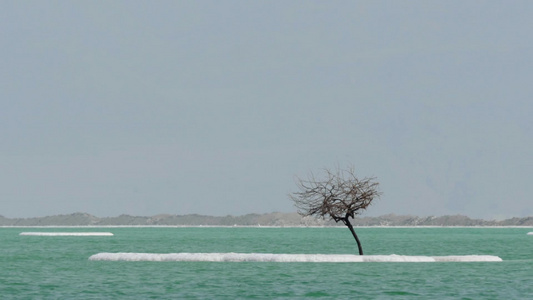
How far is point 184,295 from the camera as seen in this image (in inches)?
1586

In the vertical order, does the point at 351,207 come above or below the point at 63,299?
above

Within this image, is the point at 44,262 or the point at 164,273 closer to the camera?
the point at 164,273

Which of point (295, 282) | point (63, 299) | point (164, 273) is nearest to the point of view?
point (63, 299)

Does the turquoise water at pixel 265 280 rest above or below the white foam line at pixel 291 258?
below

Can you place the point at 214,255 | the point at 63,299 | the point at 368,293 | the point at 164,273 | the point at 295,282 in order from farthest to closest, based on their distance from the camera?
the point at 214,255
the point at 164,273
the point at 295,282
the point at 368,293
the point at 63,299

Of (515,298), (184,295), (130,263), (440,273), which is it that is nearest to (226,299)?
(184,295)

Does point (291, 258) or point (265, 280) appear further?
point (291, 258)

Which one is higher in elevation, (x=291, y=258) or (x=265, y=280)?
(x=291, y=258)

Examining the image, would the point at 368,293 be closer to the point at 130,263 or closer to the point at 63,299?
the point at 63,299

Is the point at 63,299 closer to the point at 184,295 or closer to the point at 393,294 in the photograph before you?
the point at 184,295

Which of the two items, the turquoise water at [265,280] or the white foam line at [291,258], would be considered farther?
the white foam line at [291,258]

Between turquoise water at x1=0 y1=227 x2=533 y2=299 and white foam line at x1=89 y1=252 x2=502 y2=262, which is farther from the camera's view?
white foam line at x1=89 y1=252 x2=502 y2=262

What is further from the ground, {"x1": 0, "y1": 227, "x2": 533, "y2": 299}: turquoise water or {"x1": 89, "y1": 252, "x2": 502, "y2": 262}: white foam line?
{"x1": 89, "y1": 252, "x2": 502, "y2": 262}: white foam line

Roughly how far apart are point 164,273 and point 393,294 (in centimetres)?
1626
